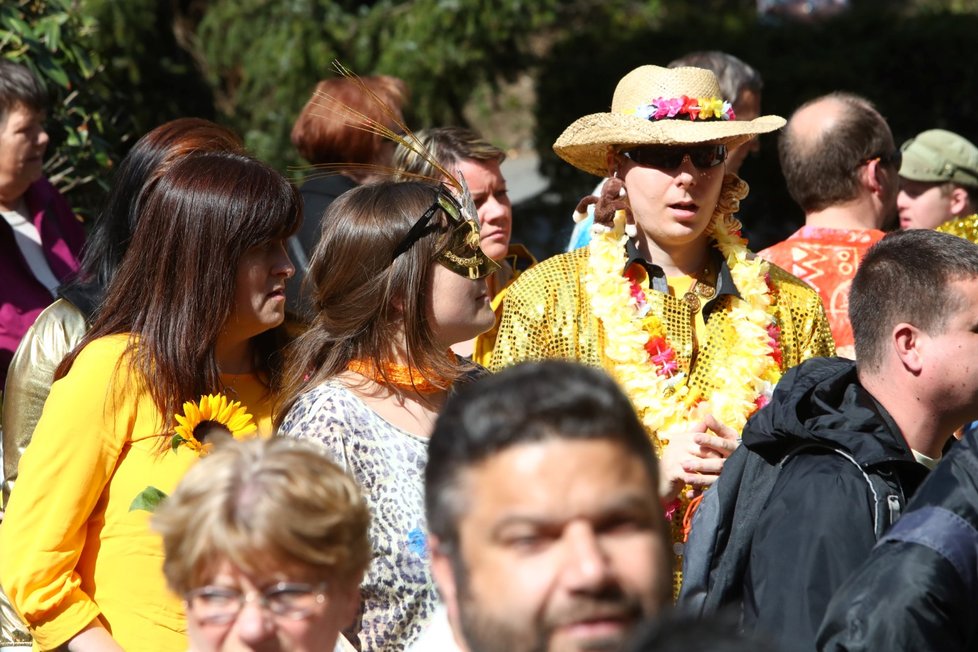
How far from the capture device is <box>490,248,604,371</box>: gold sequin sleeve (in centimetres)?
411

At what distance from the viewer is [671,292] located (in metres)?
4.26

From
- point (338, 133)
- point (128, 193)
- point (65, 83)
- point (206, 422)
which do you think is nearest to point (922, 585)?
point (206, 422)

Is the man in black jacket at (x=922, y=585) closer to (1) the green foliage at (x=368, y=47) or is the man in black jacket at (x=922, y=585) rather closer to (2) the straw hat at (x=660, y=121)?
(2) the straw hat at (x=660, y=121)

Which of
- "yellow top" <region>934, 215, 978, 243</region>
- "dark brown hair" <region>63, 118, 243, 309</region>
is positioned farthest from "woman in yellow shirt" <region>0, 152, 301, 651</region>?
"yellow top" <region>934, 215, 978, 243</region>

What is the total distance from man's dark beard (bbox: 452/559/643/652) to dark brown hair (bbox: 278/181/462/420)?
5.49 ft

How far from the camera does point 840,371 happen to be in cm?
321

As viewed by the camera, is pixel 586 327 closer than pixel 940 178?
Yes

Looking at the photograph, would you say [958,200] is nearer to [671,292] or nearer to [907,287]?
[671,292]

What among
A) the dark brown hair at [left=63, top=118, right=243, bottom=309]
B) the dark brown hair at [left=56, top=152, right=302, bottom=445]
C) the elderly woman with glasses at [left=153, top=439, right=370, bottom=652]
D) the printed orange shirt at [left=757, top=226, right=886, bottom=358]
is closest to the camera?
the elderly woman with glasses at [left=153, top=439, right=370, bottom=652]

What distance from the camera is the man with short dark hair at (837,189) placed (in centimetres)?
501

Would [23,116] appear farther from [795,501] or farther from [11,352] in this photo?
[795,501]

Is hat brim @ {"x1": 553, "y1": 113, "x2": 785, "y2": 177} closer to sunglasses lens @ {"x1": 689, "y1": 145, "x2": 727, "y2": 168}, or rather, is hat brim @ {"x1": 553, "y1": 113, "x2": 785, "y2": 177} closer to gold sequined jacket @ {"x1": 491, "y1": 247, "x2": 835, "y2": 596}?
sunglasses lens @ {"x1": 689, "y1": 145, "x2": 727, "y2": 168}

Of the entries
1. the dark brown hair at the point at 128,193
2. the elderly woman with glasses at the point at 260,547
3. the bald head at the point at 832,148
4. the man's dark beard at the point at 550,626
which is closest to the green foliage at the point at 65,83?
the dark brown hair at the point at 128,193

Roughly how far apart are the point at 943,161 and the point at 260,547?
14.0ft
